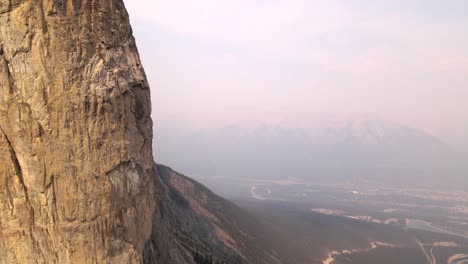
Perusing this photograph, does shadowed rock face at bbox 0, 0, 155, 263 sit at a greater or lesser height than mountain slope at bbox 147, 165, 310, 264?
greater

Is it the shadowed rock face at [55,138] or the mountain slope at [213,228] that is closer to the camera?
the shadowed rock face at [55,138]

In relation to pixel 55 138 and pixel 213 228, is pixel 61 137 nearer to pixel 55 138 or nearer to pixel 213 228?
pixel 55 138

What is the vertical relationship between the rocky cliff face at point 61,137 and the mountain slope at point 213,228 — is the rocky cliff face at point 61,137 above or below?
above

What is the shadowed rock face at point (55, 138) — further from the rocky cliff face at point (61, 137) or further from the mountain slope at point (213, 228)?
the mountain slope at point (213, 228)

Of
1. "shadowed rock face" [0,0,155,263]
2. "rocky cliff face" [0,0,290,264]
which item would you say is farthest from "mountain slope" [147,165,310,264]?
"shadowed rock face" [0,0,155,263]

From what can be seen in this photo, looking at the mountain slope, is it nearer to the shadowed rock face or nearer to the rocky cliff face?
the rocky cliff face

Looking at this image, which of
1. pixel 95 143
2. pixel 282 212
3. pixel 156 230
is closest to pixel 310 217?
pixel 282 212

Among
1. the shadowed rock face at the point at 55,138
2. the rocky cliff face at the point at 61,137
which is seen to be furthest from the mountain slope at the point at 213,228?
the shadowed rock face at the point at 55,138

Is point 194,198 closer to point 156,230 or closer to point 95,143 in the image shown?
point 156,230
